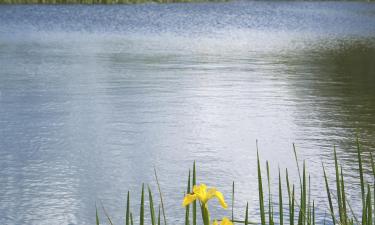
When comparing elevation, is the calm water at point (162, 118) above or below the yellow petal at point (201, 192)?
above

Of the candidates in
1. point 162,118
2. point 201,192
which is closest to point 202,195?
point 201,192

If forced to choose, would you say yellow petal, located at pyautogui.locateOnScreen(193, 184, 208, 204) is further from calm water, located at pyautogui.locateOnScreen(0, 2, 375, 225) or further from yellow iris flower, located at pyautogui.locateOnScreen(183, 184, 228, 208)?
calm water, located at pyautogui.locateOnScreen(0, 2, 375, 225)

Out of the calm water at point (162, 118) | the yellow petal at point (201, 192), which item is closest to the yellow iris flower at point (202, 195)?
the yellow petal at point (201, 192)

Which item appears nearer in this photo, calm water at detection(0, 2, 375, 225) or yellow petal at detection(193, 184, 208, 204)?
yellow petal at detection(193, 184, 208, 204)

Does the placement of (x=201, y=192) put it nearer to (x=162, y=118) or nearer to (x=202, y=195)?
(x=202, y=195)

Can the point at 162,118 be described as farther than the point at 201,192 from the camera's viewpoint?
Yes

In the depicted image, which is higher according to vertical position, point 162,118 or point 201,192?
point 162,118

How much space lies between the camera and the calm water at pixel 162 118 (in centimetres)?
531

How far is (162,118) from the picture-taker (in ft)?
25.1

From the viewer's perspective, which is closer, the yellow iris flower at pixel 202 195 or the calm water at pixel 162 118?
the yellow iris flower at pixel 202 195

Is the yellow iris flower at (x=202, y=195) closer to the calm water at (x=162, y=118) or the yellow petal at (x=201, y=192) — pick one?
the yellow petal at (x=201, y=192)

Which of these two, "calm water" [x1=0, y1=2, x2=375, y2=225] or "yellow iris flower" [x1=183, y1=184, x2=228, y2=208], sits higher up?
"calm water" [x1=0, y1=2, x2=375, y2=225]

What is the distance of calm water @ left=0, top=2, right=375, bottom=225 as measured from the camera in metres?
5.31

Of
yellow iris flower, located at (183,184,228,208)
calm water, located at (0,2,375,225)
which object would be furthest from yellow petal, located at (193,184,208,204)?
calm water, located at (0,2,375,225)
